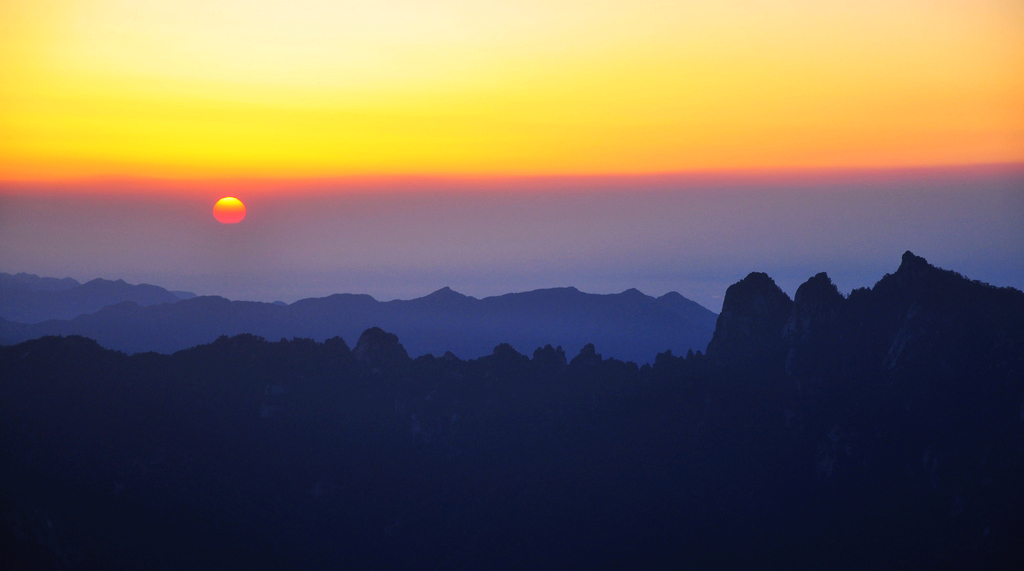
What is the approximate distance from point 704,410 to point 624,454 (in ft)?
59.4

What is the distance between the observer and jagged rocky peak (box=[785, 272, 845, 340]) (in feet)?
621

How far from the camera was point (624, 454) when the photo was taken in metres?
196

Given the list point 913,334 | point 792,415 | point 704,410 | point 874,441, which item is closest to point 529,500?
point 704,410

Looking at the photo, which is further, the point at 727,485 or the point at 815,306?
the point at 815,306

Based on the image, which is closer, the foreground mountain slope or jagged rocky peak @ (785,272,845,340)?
the foreground mountain slope

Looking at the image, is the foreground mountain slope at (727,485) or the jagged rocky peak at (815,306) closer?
the foreground mountain slope at (727,485)

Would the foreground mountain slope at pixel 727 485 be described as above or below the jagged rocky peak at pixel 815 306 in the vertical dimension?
below

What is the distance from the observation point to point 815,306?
626 ft

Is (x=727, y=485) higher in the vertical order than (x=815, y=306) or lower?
lower

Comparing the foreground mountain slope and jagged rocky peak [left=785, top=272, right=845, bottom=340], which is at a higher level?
jagged rocky peak [left=785, top=272, right=845, bottom=340]

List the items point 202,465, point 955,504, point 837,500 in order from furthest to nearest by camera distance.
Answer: point 202,465
point 837,500
point 955,504

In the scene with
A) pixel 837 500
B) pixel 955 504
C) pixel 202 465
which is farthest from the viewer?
pixel 202 465

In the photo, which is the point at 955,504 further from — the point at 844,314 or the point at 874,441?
the point at 844,314

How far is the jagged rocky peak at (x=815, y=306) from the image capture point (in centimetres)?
18938
